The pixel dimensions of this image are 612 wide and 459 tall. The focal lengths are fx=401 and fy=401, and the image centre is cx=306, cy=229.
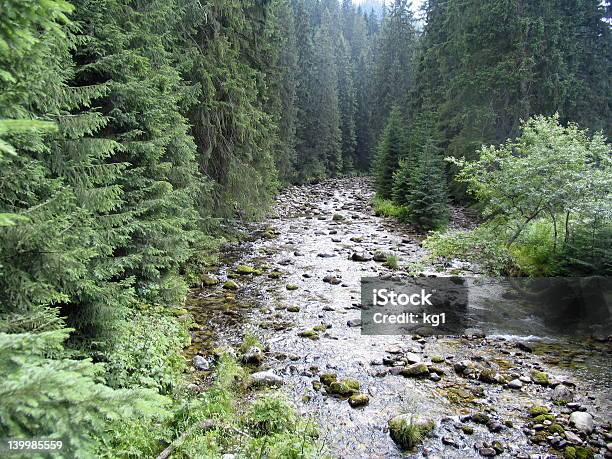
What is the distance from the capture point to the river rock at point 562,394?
538 centimetres

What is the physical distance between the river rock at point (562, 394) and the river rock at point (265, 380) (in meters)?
3.75

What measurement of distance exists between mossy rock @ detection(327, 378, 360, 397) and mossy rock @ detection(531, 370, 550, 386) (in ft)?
8.56

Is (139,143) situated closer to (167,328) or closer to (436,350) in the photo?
(167,328)

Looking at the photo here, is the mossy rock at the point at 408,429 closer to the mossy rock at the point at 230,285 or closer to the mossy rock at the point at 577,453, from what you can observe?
the mossy rock at the point at 577,453

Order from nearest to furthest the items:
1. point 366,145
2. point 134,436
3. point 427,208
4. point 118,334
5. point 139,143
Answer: point 134,436 → point 118,334 → point 139,143 → point 427,208 → point 366,145

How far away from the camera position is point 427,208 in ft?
52.8

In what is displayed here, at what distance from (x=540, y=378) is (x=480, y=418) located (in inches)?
60.6

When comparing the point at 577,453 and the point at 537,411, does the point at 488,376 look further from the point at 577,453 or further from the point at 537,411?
the point at 577,453

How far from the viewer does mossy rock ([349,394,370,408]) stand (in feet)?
17.5

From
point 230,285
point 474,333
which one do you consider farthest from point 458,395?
point 230,285

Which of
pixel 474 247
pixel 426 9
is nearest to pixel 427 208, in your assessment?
pixel 474 247

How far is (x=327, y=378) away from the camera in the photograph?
5.90 metres

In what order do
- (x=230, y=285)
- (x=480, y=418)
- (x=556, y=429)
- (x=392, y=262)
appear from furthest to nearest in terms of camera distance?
Answer: (x=392, y=262), (x=230, y=285), (x=480, y=418), (x=556, y=429)

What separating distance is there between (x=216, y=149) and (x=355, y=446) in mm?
9191
